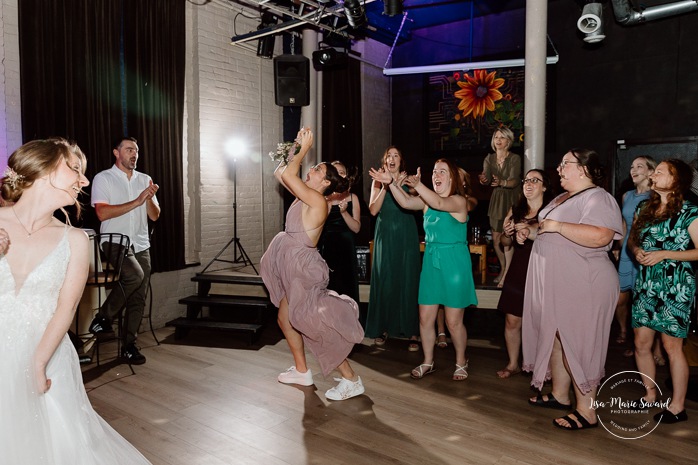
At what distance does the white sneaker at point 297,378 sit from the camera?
3814mm

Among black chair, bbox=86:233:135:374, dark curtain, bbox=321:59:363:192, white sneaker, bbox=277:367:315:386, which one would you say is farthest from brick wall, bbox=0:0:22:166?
dark curtain, bbox=321:59:363:192

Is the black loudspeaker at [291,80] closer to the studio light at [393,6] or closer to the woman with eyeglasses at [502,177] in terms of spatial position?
the studio light at [393,6]

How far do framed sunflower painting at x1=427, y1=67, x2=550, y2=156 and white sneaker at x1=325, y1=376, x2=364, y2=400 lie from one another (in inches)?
216

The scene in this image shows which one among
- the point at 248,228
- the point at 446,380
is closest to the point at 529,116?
the point at 446,380

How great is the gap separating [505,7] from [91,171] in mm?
6190

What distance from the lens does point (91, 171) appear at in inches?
192

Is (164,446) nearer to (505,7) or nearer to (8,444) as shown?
(8,444)

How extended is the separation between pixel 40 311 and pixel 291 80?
5216 millimetres

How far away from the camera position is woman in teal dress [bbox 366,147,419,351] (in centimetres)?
463

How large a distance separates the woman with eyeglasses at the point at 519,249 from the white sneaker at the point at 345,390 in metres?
1.12

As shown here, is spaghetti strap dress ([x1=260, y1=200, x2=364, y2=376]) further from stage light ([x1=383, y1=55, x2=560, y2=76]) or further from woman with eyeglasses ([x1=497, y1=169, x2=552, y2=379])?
stage light ([x1=383, y1=55, x2=560, y2=76])

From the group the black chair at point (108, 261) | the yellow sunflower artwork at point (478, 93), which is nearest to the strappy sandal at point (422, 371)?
the black chair at point (108, 261)

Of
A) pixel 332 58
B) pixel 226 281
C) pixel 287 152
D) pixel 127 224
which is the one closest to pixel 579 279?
pixel 287 152

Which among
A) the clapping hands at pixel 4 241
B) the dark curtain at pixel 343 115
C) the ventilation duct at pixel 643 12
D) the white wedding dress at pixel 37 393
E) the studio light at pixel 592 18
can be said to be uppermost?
the ventilation duct at pixel 643 12
